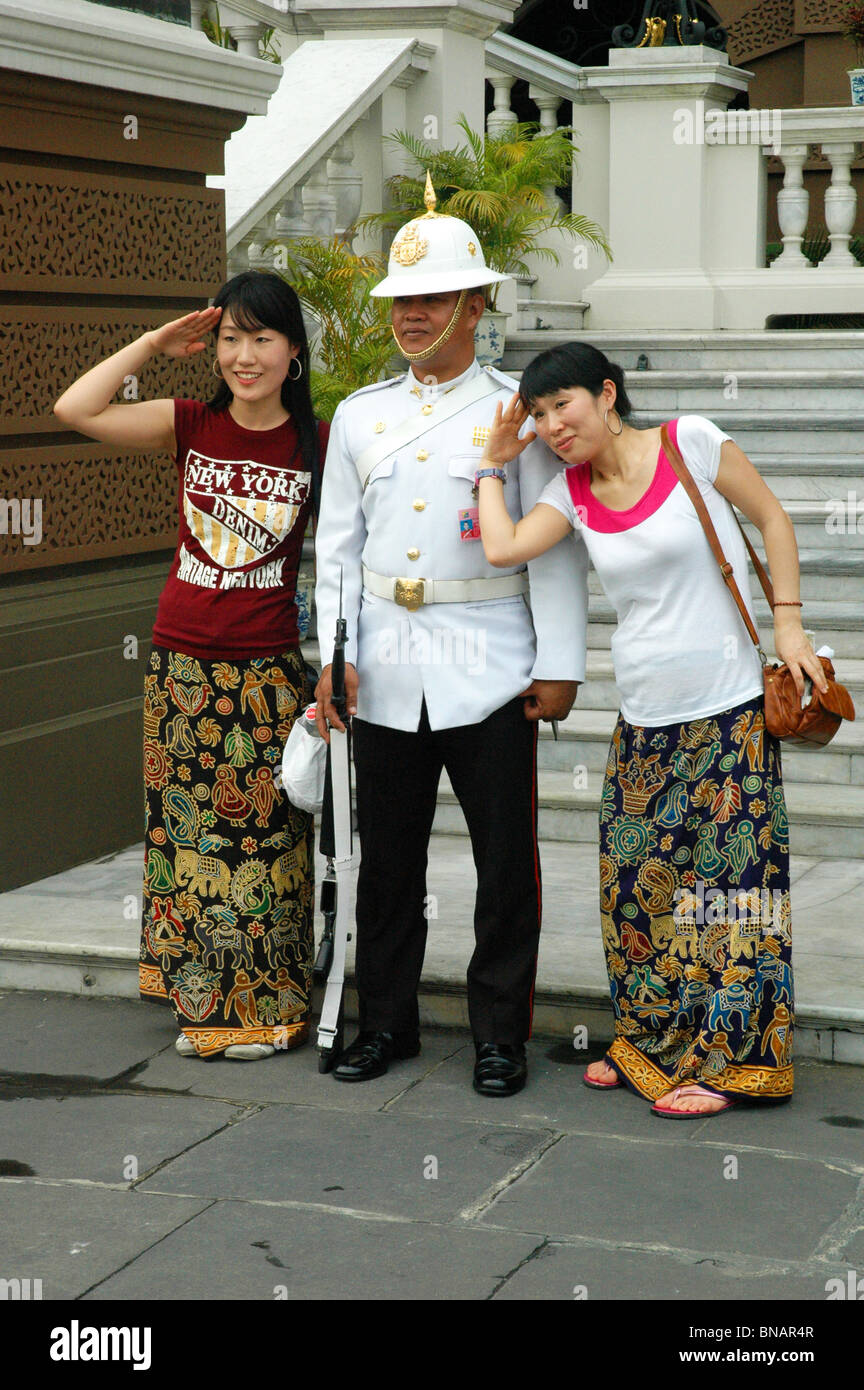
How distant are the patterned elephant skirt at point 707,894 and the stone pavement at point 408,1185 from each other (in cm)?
17

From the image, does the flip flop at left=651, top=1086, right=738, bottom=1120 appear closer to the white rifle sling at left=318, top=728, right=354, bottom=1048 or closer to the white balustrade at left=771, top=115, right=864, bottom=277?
the white rifle sling at left=318, top=728, right=354, bottom=1048

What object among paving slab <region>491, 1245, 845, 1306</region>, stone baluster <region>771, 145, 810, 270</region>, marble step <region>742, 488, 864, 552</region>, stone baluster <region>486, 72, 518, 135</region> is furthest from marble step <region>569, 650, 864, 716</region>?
stone baluster <region>486, 72, 518, 135</region>

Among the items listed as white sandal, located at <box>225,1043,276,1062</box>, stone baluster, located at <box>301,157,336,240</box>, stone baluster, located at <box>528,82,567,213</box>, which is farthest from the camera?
stone baluster, located at <box>528,82,567,213</box>

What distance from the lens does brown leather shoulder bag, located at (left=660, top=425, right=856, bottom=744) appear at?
389 cm

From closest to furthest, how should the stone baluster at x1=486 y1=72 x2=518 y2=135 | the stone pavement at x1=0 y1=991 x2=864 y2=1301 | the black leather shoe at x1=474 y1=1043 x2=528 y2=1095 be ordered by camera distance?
1. the stone pavement at x1=0 y1=991 x2=864 y2=1301
2. the black leather shoe at x1=474 y1=1043 x2=528 y2=1095
3. the stone baluster at x1=486 y1=72 x2=518 y2=135

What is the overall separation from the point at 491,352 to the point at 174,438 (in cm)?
421

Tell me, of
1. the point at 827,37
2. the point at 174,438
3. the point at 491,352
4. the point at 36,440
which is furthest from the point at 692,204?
the point at 174,438

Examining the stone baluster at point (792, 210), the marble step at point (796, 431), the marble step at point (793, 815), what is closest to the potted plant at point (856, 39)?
the stone baluster at point (792, 210)

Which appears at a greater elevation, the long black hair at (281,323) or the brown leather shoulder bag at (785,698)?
the long black hair at (281,323)

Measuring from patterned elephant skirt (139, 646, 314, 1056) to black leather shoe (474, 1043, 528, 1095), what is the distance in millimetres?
570

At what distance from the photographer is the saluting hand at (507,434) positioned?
3979 millimetres

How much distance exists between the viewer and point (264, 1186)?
3.74 meters

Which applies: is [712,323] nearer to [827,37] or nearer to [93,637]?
[827,37]

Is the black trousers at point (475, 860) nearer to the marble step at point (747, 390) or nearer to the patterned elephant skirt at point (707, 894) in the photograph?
the patterned elephant skirt at point (707, 894)
